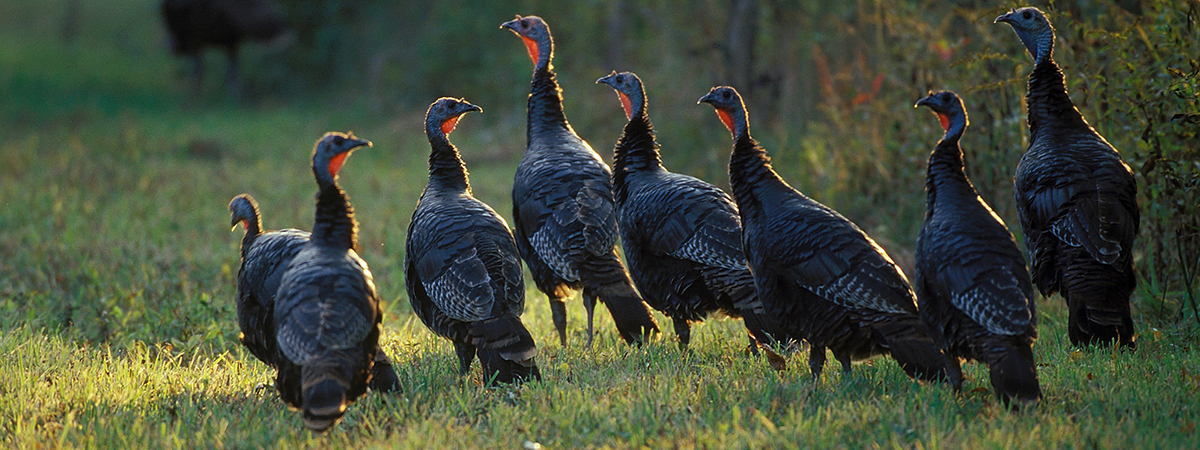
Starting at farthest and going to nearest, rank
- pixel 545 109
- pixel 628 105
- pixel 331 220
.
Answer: pixel 545 109, pixel 628 105, pixel 331 220

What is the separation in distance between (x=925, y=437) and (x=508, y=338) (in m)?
1.77

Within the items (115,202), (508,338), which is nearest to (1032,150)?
(508,338)

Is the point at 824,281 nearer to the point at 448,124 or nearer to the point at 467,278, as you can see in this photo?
the point at 467,278

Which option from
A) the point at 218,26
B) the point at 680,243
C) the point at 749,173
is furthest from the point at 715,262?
the point at 218,26

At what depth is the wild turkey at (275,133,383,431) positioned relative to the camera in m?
3.38

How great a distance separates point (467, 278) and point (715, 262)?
1.26 metres

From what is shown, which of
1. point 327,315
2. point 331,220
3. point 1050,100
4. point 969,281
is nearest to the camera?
point 327,315

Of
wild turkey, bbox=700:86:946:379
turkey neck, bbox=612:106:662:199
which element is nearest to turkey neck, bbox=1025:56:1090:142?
wild turkey, bbox=700:86:946:379

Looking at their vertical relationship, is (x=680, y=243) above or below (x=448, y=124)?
below

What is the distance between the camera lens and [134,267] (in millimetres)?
7059

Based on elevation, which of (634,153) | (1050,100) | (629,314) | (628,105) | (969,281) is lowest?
(629,314)

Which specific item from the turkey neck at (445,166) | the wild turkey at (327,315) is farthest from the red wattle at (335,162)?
the turkey neck at (445,166)

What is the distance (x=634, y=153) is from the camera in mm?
5285

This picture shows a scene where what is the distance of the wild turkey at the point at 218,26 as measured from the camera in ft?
68.7
